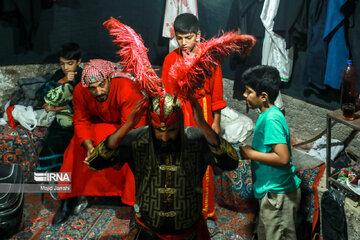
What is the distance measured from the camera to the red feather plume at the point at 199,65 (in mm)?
1735

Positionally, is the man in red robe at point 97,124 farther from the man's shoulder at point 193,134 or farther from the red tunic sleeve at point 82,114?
the man's shoulder at point 193,134

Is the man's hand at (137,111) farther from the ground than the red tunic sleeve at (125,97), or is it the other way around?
the man's hand at (137,111)

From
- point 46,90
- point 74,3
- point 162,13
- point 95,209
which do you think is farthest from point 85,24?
point 95,209

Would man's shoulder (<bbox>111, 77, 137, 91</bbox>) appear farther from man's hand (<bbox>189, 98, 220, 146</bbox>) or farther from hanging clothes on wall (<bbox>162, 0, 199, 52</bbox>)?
hanging clothes on wall (<bbox>162, 0, 199, 52</bbox>)

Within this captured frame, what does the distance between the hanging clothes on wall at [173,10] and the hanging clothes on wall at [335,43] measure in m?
1.69

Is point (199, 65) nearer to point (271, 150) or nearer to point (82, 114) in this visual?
point (271, 150)

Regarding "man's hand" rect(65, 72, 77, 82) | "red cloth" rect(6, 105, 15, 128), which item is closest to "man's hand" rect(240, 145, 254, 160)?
"man's hand" rect(65, 72, 77, 82)

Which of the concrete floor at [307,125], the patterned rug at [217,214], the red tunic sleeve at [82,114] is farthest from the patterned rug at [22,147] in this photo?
the concrete floor at [307,125]

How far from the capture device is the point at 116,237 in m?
3.35

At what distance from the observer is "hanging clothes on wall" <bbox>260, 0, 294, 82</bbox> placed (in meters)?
3.90

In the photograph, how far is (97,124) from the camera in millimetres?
3500

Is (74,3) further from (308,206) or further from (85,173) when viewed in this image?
(308,206)

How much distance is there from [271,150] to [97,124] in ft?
5.65

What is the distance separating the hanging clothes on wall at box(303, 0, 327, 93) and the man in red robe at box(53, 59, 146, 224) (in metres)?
1.76
